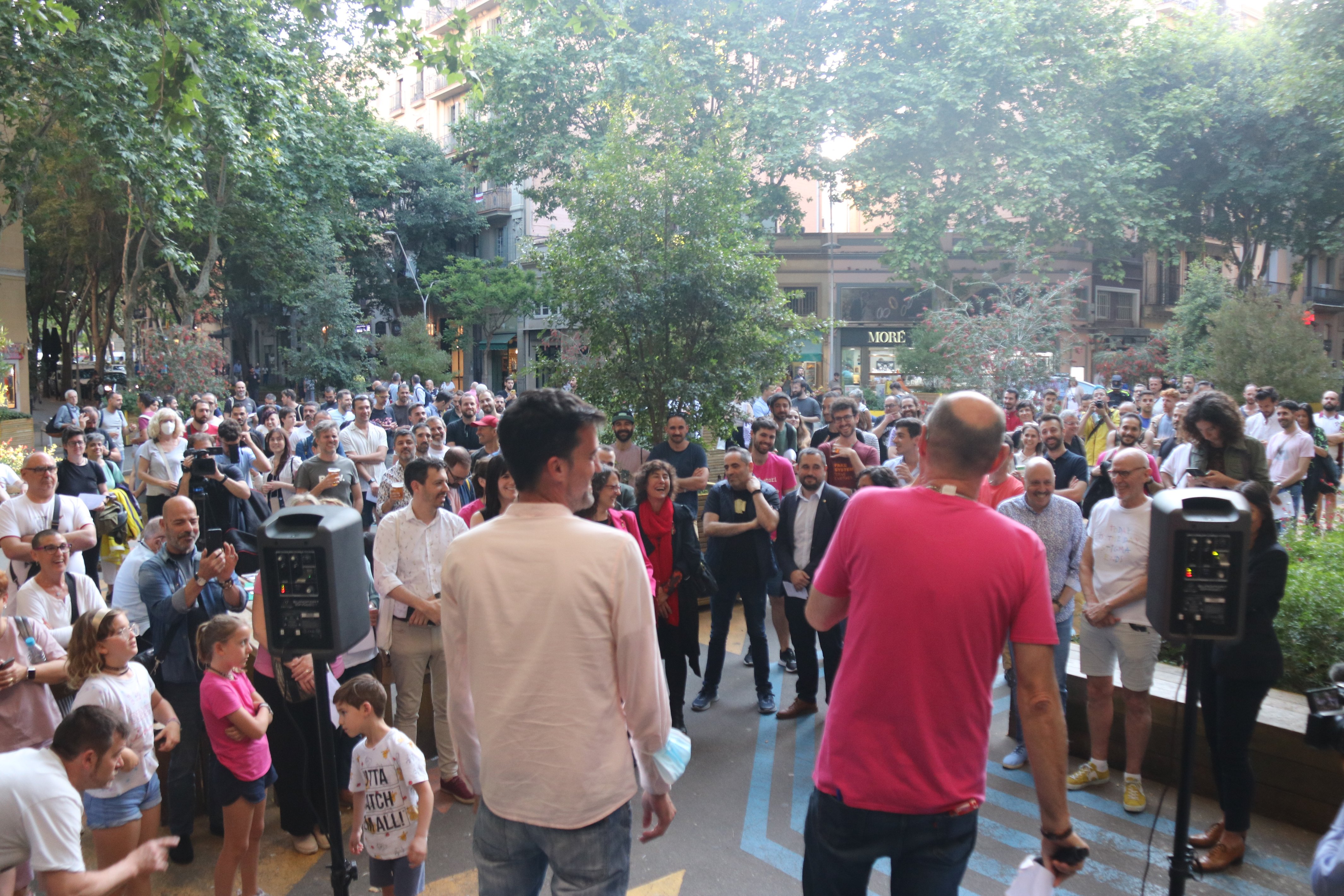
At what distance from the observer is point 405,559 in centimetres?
526

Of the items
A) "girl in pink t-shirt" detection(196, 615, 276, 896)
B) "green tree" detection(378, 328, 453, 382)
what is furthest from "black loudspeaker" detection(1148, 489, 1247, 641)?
"green tree" detection(378, 328, 453, 382)

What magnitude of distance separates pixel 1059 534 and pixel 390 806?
157 inches

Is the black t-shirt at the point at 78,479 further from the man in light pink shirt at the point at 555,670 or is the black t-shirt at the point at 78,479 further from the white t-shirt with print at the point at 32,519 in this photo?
the man in light pink shirt at the point at 555,670

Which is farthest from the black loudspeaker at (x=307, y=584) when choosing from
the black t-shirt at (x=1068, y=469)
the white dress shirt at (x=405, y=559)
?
the black t-shirt at (x=1068, y=469)

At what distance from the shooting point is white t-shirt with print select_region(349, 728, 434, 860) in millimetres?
3799

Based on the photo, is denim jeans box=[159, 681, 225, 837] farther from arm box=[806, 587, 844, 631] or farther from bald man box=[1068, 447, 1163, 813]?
bald man box=[1068, 447, 1163, 813]

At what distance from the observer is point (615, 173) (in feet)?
34.7

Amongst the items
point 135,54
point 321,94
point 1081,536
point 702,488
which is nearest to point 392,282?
point 321,94

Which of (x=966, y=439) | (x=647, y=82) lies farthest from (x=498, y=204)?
(x=966, y=439)

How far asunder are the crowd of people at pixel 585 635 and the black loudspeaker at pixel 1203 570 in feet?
2.91

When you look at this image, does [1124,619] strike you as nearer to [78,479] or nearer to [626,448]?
[626,448]

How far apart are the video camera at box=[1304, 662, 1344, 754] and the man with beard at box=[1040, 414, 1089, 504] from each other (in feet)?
17.2

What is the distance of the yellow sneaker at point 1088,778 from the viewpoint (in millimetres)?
5387

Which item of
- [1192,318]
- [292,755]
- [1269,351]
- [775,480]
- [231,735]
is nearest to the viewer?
[231,735]
